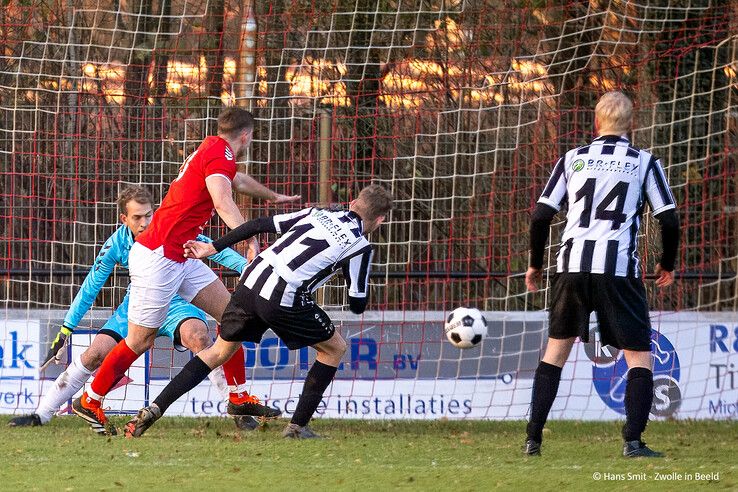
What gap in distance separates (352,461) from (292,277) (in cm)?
108

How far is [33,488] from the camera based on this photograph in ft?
15.4

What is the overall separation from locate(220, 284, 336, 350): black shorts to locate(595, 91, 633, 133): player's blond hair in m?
1.81

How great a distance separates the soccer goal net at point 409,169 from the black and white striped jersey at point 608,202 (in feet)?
9.96

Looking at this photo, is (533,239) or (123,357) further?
(123,357)

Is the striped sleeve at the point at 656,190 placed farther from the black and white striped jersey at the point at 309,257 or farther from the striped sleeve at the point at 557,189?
the black and white striped jersey at the point at 309,257

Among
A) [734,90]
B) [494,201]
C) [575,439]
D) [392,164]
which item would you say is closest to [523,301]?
[494,201]

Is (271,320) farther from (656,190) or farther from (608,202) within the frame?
(656,190)

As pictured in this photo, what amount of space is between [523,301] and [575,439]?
123 inches

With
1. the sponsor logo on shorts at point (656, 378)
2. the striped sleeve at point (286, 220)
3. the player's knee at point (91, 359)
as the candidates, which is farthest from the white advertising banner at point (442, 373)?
the striped sleeve at point (286, 220)

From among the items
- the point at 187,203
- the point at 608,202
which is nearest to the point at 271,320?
the point at 187,203

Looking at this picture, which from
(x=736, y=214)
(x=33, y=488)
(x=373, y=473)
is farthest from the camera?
(x=736, y=214)

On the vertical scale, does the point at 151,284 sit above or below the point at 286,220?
below

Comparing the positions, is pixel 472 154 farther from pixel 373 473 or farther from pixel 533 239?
pixel 373 473

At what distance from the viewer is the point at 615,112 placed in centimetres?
556
